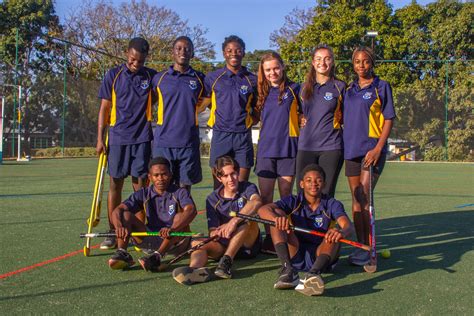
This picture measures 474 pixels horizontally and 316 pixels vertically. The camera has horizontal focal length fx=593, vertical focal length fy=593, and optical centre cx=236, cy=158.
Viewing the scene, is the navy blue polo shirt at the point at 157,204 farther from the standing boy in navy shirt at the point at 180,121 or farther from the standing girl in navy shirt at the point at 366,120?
the standing girl in navy shirt at the point at 366,120

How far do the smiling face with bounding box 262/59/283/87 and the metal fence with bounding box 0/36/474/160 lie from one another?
19.4 m

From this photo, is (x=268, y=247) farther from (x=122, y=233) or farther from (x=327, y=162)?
(x=122, y=233)

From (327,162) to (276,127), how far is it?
55 centimetres

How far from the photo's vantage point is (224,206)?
4887 millimetres

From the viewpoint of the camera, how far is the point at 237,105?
5.34m

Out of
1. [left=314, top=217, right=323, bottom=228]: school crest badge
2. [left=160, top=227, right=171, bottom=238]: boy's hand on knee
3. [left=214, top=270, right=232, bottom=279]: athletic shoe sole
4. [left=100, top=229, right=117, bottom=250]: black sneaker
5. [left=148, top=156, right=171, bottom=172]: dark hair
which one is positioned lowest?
[left=100, top=229, right=117, bottom=250]: black sneaker

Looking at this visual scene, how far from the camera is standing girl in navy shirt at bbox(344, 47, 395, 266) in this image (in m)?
4.88

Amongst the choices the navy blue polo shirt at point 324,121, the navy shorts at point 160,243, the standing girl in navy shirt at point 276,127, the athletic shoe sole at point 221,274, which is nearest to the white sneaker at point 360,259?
the standing girl in navy shirt at point 276,127

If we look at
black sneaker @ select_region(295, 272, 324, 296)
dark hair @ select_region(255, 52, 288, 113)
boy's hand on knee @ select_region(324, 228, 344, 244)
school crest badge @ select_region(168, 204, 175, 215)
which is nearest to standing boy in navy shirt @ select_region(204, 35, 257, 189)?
dark hair @ select_region(255, 52, 288, 113)

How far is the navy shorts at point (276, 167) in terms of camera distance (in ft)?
17.3

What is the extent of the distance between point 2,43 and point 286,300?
119 feet

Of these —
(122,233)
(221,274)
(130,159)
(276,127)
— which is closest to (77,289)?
(122,233)

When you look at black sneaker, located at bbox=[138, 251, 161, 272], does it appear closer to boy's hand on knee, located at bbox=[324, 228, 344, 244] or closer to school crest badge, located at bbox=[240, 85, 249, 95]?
boy's hand on knee, located at bbox=[324, 228, 344, 244]

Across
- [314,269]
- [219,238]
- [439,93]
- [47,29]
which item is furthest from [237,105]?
[47,29]
